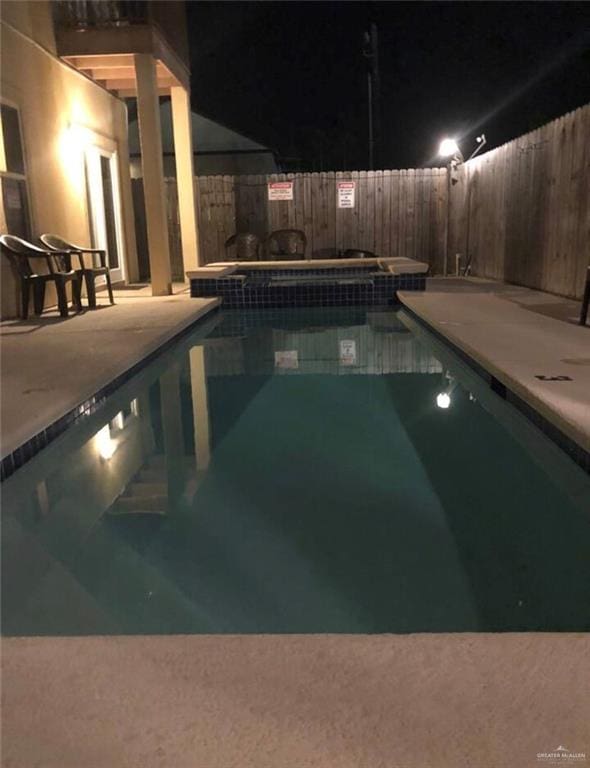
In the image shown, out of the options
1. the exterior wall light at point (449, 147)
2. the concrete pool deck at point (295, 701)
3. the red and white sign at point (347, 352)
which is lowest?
the red and white sign at point (347, 352)

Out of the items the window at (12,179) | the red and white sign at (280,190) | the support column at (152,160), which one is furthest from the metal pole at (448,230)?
the window at (12,179)

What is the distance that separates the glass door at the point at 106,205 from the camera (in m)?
9.04

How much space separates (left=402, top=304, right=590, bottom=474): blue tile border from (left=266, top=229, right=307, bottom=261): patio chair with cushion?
252 inches

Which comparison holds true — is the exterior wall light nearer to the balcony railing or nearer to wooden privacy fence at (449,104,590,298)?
wooden privacy fence at (449,104,590,298)

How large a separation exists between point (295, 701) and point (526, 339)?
3978mm

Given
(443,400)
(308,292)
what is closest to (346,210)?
(308,292)

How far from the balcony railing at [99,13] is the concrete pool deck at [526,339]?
458 cm

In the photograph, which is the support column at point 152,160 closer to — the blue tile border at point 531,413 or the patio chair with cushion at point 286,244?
the patio chair with cushion at point 286,244

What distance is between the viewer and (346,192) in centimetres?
1153

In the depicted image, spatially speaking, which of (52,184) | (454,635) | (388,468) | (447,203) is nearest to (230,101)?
Result: (447,203)

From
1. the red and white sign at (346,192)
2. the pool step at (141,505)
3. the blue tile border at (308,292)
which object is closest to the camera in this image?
the pool step at (141,505)

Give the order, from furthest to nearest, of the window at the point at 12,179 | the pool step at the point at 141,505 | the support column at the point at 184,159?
1. the support column at the point at 184,159
2. the window at the point at 12,179
3. the pool step at the point at 141,505

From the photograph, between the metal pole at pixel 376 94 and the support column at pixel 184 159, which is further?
the metal pole at pixel 376 94

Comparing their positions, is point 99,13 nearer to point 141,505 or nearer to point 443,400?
point 443,400
